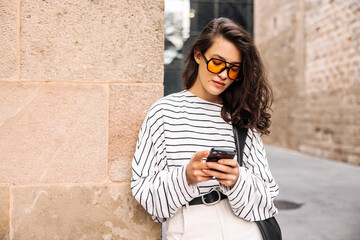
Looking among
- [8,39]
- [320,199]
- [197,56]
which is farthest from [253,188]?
[320,199]

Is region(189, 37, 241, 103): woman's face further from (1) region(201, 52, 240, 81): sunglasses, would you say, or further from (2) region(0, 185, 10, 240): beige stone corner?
(2) region(0, 185, 10, 240): beige stone corner

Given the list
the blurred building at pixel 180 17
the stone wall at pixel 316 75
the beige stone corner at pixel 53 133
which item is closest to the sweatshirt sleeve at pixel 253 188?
the beige stone corner at pixel 53 133

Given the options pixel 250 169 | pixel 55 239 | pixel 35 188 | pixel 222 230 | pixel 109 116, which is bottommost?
pixel 55 239

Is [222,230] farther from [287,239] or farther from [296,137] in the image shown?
[296,137]

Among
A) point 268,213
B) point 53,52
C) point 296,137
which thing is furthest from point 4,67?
point 296,137

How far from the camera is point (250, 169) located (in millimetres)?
1679

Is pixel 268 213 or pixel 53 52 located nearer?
pixel 268 213

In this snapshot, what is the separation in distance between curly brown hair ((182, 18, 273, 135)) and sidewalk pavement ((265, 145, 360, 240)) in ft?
9.69

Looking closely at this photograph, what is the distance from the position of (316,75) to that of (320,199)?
730 cm

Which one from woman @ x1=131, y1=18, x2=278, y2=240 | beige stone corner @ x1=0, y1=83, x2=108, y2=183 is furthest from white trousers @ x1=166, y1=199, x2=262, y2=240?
beige stone corner @ x1=0, y1=83, x2=108, y2=183

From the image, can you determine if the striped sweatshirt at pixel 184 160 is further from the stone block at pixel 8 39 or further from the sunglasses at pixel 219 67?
the stone block at pixel 8 39

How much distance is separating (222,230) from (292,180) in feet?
22.2

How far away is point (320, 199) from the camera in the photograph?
20.2 ft

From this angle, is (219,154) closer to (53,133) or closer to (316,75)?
(53,133)
